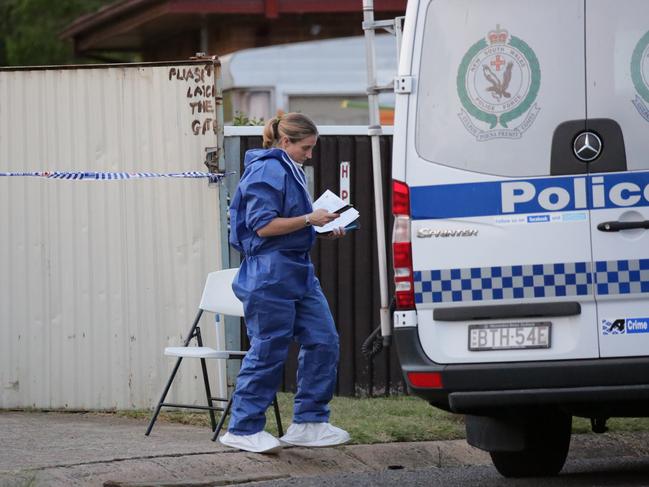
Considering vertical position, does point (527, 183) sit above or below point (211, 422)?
above

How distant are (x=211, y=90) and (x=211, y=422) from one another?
1.94m

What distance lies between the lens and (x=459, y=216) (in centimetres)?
695

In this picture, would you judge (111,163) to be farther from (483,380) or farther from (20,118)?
(483,380)

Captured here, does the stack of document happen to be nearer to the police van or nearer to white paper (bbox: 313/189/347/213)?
white paper (bbox: 313/189/347/213)

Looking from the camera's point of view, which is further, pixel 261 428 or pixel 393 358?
pixel 393 358

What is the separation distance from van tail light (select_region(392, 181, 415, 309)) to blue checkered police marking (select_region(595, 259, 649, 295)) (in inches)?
31.8

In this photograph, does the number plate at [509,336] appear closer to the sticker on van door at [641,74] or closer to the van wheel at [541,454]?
the van wheel at [541,454]

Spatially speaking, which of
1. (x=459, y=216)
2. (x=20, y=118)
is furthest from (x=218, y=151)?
(x=459, y=216)

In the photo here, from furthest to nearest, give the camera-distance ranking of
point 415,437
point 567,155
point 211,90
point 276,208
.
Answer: point 211,90, point 415,437, point 276,208, point 567,155

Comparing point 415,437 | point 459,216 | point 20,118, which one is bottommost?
point 415,437

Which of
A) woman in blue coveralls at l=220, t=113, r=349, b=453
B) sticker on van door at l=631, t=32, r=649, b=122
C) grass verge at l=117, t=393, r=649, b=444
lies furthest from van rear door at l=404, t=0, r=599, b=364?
grass verge at l=117, t=393, r=649, b=444

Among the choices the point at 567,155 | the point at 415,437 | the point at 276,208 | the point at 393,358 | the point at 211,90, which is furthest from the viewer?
the point at 393,358

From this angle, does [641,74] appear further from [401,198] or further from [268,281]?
[268,281]

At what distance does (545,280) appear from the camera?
6.87 metres
